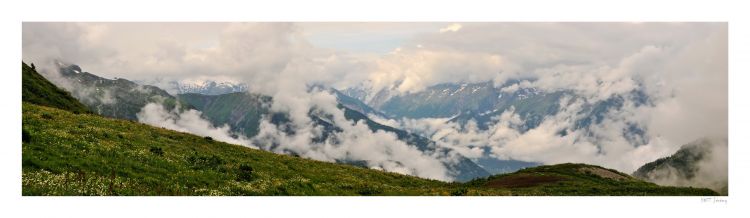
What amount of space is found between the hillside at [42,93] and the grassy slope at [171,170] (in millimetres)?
34564

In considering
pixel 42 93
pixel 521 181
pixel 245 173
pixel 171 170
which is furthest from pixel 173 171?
pixel 42 93

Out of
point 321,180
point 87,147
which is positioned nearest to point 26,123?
point 87,147

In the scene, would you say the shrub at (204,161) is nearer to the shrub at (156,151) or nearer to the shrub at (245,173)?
the shrub at (245,173)

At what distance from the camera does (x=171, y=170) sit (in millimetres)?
38469

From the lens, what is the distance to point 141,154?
40406 mm

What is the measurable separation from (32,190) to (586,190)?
43.5 metres

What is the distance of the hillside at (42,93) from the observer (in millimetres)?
80125

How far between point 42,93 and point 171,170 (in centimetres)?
6057

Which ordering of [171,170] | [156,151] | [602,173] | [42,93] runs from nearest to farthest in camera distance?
[171,170] < [156,151] < [602,173] < [42,93]

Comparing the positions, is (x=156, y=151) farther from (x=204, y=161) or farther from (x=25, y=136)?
(x=25, y=136)

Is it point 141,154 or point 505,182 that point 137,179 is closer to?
point 141,154

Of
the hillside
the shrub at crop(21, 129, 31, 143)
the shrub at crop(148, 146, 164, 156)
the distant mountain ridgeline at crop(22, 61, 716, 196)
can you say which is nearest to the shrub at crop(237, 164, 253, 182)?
the distant mountain ridgeline at crop(22, 61, 716, 196)

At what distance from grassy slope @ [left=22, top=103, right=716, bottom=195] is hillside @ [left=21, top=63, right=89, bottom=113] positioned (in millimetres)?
34564

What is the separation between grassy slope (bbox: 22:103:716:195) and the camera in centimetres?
3197
